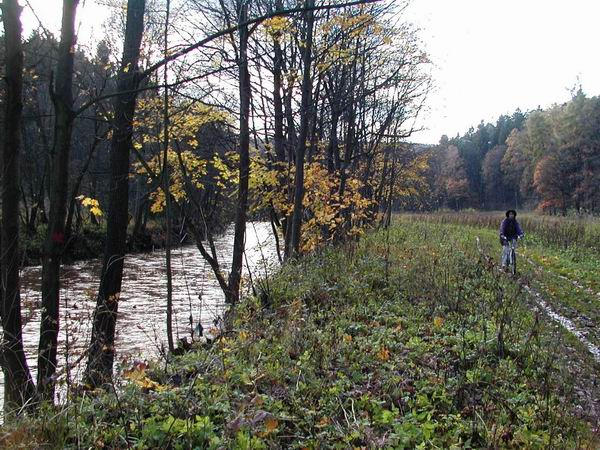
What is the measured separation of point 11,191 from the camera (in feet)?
19.2

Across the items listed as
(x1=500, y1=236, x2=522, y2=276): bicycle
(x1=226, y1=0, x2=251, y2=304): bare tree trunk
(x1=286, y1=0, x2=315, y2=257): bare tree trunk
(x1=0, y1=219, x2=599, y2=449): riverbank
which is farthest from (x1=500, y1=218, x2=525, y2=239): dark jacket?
(x1=226, y1=0, x2=251, y2=304): bare tree trunk

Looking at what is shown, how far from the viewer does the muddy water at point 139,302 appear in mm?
8508

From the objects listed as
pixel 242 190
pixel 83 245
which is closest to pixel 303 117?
pixel 242 190

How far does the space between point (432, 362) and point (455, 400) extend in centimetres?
107

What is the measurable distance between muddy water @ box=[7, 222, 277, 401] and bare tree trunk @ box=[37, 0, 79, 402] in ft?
0.81

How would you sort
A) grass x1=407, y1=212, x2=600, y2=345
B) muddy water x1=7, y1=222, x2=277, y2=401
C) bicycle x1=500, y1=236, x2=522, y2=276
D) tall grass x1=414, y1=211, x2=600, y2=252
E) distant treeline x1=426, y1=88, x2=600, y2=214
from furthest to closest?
distant treeline x1=426, y1=88, x2=600, y2=214, tall grass x1=414, y1=211, x2=600, y2=252, bicycle x1=500, y1=236, x2=522, y2=276, grass x1=407, y1=212, x2=600, y2=345, muddy water x1=7, y1=222, x2=277, y2=401

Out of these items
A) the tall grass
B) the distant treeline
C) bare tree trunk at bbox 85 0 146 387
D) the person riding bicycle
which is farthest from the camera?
the distant treeline

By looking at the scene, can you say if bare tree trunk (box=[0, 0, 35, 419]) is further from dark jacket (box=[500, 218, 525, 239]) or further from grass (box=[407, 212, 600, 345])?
dark jacket (box=[500, 218, 525, 239])

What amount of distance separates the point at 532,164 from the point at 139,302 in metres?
65.9

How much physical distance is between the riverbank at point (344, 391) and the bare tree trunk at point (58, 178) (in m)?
1.43

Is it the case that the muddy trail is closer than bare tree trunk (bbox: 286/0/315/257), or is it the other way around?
the muddy trail

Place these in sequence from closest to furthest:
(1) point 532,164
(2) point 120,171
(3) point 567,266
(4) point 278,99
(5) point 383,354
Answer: (5) point 383,354, (2) point 120,171, (4) point 278,99, (3) point 567,266, (1) point 532,164

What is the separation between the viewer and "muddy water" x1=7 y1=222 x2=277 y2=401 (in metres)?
8.51

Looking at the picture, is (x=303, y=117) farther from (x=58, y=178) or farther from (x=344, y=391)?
(x=344, y=391)
